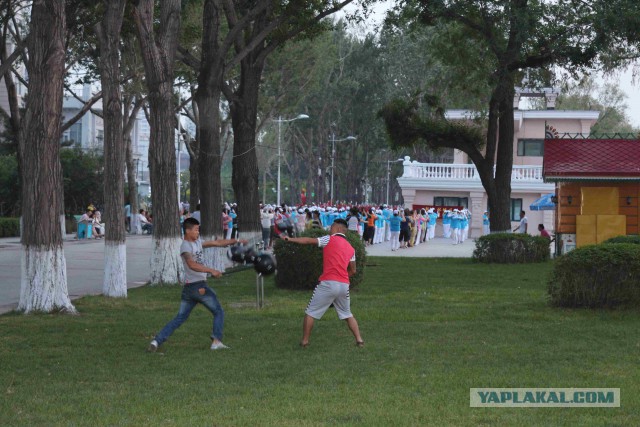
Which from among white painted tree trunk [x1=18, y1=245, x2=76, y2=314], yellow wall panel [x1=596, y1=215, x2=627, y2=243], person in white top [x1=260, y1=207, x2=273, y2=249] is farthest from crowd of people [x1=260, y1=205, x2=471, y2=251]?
white painted tree trunk [x1=18, y1=245, x2=76, y2=314]

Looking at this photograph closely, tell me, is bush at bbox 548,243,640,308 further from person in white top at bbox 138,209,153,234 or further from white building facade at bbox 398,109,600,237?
white building facade at bbox 398,109,600,237

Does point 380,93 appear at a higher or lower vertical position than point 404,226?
higher

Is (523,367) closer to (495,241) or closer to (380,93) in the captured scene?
(495,241)

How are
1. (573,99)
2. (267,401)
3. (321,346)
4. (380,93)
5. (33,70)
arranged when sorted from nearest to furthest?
(267,401), (321,346), (33,70), (380,93), (573,99)

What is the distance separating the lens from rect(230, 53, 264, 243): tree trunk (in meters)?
27.5

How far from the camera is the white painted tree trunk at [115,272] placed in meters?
19.2

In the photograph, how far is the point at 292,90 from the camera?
2235 inches

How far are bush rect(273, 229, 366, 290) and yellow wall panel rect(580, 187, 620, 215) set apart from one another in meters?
10.8

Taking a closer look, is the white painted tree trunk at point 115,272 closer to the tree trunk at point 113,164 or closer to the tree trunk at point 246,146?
the tree trunk at point 113,164

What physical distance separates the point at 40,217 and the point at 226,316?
2.94m

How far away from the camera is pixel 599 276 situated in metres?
16.1

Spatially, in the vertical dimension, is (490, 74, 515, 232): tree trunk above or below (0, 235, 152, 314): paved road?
above

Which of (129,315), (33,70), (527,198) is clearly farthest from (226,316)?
(527,198)

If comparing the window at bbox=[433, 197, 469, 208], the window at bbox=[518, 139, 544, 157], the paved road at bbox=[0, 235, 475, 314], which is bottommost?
the paved road at bbox=[0, 235, 475, 314]
